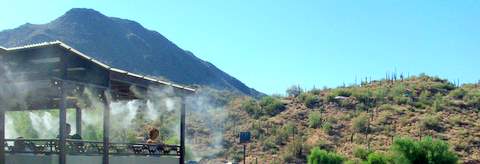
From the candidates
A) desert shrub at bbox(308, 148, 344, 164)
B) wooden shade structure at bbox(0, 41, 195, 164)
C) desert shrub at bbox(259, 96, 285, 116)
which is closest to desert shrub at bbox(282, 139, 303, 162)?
desert shrub at bbox(308, 148, 344, 164)

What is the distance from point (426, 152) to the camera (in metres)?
36.8

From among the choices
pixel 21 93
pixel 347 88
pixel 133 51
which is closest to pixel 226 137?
pixel 347 88

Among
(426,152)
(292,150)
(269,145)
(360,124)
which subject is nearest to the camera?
(426,152)

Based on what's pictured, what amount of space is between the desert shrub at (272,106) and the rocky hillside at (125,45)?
6093 cm

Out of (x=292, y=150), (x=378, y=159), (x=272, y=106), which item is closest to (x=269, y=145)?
(x=292, y=150)

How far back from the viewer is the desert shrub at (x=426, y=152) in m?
36.4

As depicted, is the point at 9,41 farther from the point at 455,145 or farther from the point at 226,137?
the point at 455,145

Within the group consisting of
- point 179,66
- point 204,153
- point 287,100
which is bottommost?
point 204,153

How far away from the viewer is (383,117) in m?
53.8

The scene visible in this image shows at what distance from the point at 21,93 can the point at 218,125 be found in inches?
1772

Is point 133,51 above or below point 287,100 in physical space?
above

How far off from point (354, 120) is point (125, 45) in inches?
3379

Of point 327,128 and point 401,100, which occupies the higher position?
point 401,100

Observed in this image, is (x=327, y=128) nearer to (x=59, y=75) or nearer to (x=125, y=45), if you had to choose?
(x=59, y=75)
